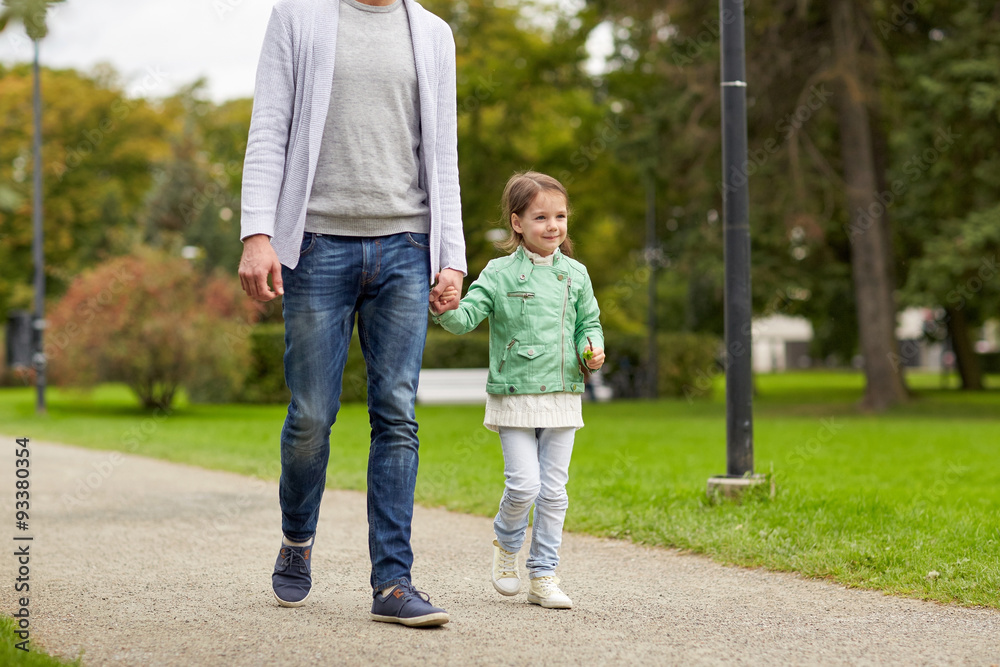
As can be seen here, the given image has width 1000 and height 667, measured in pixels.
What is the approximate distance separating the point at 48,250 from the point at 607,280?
22.3 m

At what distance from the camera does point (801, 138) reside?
18.6 metres

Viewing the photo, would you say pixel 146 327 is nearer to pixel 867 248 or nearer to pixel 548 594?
pixel 867 248

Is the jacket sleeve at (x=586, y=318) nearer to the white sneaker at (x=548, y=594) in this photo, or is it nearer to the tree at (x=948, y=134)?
the white sneaker at (x=548, y=594)

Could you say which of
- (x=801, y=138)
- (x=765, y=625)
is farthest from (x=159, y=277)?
(x=765, y=625)

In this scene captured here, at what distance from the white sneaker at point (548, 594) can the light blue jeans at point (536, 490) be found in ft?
0.08

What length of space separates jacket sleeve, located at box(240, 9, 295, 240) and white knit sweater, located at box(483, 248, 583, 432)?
1.07 m

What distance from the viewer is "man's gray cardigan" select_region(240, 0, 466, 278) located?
351 cm

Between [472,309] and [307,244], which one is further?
[472,309]

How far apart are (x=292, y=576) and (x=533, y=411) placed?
1.02 m

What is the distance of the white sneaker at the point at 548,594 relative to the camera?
3.94 m

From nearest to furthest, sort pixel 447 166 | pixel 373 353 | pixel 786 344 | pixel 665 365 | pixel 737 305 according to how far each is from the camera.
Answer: pixel 373 353 < pixel 447 166 < pixel 737 305 < pixel 665 365 < pixel 786 344

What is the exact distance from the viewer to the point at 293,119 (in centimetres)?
359

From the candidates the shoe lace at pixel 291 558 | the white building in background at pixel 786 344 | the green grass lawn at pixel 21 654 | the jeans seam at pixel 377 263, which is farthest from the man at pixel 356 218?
the white building in background at pixel 786 344

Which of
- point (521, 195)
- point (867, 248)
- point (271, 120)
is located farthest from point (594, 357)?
point (867, 248)
